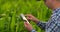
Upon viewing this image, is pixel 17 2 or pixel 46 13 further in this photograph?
pixel 17 2

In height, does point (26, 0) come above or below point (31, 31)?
above

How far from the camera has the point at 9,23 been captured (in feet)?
11.3

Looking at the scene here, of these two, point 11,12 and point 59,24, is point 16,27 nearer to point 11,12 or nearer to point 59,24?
point 11,12

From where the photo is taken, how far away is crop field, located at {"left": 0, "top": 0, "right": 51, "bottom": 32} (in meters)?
3.40

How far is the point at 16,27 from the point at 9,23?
0.13 meters

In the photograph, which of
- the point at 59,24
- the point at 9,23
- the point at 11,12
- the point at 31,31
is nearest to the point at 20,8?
the point at 11,12

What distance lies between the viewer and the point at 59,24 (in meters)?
2.38

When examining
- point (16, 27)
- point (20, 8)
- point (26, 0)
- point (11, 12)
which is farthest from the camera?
point (26, 0)

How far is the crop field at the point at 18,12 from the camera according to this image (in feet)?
11.1

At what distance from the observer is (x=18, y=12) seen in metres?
3.86

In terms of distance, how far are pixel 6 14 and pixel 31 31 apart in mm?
1130

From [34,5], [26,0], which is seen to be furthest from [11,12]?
[26,0]

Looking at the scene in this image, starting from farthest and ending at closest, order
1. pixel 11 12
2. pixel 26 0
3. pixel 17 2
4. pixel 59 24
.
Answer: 1. pixel 26 0
2. pixel 17 2
3. pixel 11 12
4. pixel 59 24

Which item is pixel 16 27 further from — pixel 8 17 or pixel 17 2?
pixel 17 2
